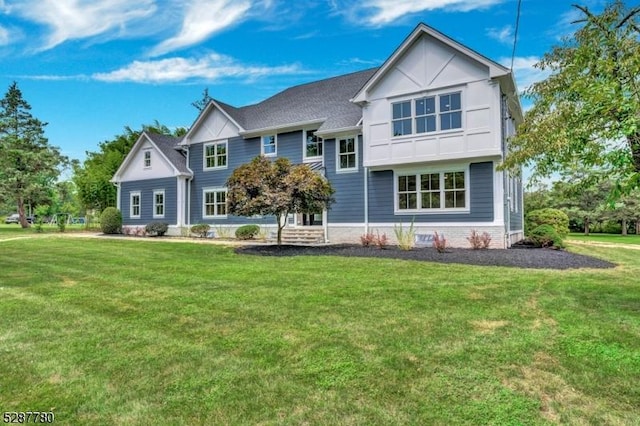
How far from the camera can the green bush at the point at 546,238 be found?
1477 centimetres

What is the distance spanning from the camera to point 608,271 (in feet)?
31.7

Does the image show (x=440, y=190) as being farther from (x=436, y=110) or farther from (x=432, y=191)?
(x=436, y=110)

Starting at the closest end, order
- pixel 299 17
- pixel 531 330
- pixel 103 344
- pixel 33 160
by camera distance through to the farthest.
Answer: pixel 103 344
pixel 531 330
pixel 299 17
pixel 33 160

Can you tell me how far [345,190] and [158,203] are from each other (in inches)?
522

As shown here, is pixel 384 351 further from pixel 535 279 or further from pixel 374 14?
pixel 374 14

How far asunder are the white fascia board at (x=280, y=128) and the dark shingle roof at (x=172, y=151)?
16.0 ft

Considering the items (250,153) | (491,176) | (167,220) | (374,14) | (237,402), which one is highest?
(374,14)

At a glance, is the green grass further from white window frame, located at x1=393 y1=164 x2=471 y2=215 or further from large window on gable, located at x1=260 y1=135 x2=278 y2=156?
large window on gable, located at x1=260 y1=135 x2=278 y2=156

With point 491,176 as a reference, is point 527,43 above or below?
above

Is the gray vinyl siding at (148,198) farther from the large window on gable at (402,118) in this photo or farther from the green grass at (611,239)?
the green grass at (611,239)

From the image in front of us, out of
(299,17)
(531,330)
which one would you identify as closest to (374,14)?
(299,17)

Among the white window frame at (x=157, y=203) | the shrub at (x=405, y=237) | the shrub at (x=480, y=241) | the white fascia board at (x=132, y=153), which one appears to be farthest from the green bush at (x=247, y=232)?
the shrub at (x=480, y=241)

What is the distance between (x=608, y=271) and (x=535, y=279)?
9.53 ft

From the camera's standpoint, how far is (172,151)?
25047 mm
